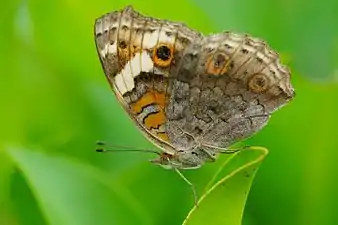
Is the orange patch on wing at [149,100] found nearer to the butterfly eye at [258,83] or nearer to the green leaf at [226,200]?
the butterfly eye at [258,83]

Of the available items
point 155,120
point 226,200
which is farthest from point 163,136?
point 226,200

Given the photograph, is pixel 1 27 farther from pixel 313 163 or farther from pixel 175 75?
pixel 313 163

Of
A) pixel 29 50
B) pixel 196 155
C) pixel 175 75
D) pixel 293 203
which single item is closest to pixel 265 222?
pixel 293 203

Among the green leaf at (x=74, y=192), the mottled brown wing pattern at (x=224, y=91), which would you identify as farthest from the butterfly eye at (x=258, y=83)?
the green leaf at (x=74, y=192)

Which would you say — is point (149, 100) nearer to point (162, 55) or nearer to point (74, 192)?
point (162, 55)

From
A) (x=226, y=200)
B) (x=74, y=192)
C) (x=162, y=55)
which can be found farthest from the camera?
(x=162, y=55)

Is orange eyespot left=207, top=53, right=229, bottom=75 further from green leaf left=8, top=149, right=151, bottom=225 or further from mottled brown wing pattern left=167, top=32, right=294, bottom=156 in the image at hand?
green leaf left=8, top=149, right=151, bottom=225

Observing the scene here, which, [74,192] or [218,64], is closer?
[74,192]
